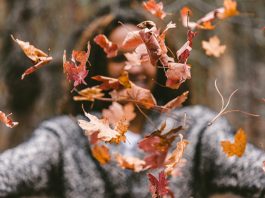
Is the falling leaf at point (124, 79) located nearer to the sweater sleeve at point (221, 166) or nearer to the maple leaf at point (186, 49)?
the maple leaf at point (186, 49)

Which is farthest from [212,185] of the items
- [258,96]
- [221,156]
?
[258,96]

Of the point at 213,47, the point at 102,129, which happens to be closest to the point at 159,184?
the point at 102,129

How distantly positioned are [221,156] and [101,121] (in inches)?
20.9

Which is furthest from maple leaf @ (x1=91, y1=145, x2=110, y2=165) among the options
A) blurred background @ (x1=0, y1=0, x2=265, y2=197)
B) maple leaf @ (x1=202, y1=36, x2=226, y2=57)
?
blurred background @ (x1=0, y1=0, x2=265, y2=197)

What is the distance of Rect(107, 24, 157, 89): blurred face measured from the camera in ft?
4.99

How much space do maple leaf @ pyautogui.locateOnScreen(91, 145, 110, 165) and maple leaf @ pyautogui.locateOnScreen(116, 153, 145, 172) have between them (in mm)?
52

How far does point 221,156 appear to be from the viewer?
142 centimetres

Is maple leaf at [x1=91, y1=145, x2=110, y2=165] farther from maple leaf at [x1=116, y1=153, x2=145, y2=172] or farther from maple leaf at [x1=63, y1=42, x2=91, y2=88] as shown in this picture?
maple leaf at [x1=63, y1=42, x2=91, y2=88]

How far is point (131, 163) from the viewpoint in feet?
4.63

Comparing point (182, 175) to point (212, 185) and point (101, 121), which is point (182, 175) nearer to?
point (212, 185)

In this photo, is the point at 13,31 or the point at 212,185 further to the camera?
the point at 13,31

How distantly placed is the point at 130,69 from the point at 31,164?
0.34 metres

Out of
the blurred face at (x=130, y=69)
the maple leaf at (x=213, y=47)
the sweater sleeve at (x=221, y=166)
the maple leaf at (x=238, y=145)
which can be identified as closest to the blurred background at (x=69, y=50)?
the blurred face at (x=130, y=69)

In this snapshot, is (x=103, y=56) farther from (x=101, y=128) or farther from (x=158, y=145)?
(x=101, y=128)
